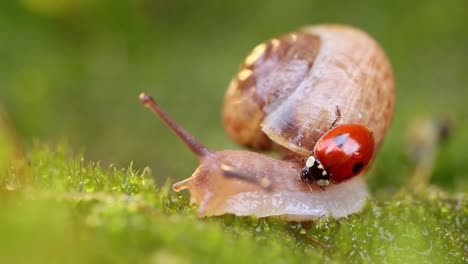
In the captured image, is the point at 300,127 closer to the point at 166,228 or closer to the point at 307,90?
the point at 307,90

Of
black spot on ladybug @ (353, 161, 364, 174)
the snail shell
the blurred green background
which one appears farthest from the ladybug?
the blurred green background

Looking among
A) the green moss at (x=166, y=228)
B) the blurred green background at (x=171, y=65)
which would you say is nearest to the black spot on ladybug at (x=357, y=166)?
the green moss at (x=166, y=228)

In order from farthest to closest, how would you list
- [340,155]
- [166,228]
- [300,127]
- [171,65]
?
[171,65], [300,127], [340,155], [166,228]

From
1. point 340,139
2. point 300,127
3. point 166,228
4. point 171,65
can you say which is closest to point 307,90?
point 300,127

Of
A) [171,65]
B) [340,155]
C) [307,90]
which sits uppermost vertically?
[307,90]

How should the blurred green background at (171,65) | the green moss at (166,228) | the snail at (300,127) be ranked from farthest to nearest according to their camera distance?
the blurred green background at (171,65)
the snail at (300,127)
the green moss at (166,228)

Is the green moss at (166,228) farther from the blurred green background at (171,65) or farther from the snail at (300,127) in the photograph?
the blurred green background at (171,65)

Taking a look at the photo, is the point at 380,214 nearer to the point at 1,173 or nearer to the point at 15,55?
the point at 1,173

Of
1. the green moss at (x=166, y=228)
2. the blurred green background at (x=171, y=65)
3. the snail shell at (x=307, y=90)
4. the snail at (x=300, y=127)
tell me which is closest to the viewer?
the green moss at (x=166, y=228)

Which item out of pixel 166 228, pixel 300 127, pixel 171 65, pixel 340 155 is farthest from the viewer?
pixel 171 65
